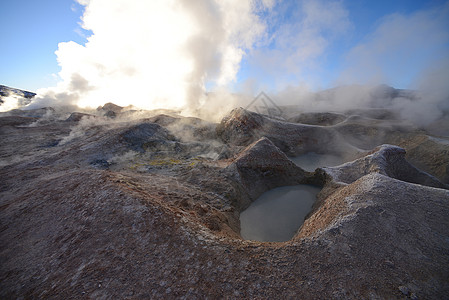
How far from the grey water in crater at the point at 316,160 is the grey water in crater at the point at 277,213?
397 cm

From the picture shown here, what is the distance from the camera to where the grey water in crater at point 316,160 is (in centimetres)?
1077

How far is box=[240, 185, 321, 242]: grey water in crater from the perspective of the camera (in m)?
4.98

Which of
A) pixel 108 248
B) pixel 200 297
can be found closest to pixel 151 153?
pixel 108 248

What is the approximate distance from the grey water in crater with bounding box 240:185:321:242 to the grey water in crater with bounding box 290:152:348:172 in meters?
3.97

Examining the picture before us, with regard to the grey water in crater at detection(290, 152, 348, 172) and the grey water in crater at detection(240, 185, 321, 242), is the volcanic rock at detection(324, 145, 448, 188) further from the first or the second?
the grey water in crater at detection(290, 152, 348, 172)

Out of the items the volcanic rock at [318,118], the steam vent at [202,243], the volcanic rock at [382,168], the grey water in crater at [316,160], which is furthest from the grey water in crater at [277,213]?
the volcanic rock at [318,118]

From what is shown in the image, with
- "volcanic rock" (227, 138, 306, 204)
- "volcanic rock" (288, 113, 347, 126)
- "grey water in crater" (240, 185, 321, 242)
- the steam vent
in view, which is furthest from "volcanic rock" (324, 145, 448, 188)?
"volcanic rock" (288, 113, 347, 126)

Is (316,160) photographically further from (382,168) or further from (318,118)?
(318,118)

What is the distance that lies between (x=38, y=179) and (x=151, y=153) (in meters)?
3.86

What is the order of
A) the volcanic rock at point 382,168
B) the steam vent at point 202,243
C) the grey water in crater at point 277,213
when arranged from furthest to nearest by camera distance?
the volcanic rock at point 382,168
the grey water in crater at point 277,213
the steam vent at point 202,243

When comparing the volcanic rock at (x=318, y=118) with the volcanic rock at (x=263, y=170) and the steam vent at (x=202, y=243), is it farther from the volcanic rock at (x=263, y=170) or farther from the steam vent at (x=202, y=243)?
the steam vent at (x=202, y=243)

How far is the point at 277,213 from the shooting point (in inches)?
226

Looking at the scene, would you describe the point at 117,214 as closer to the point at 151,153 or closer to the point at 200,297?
the point at 200,297

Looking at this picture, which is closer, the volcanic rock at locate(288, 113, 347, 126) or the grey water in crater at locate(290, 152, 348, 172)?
the grey water in crater at locate(290, 152, 348, 172)
